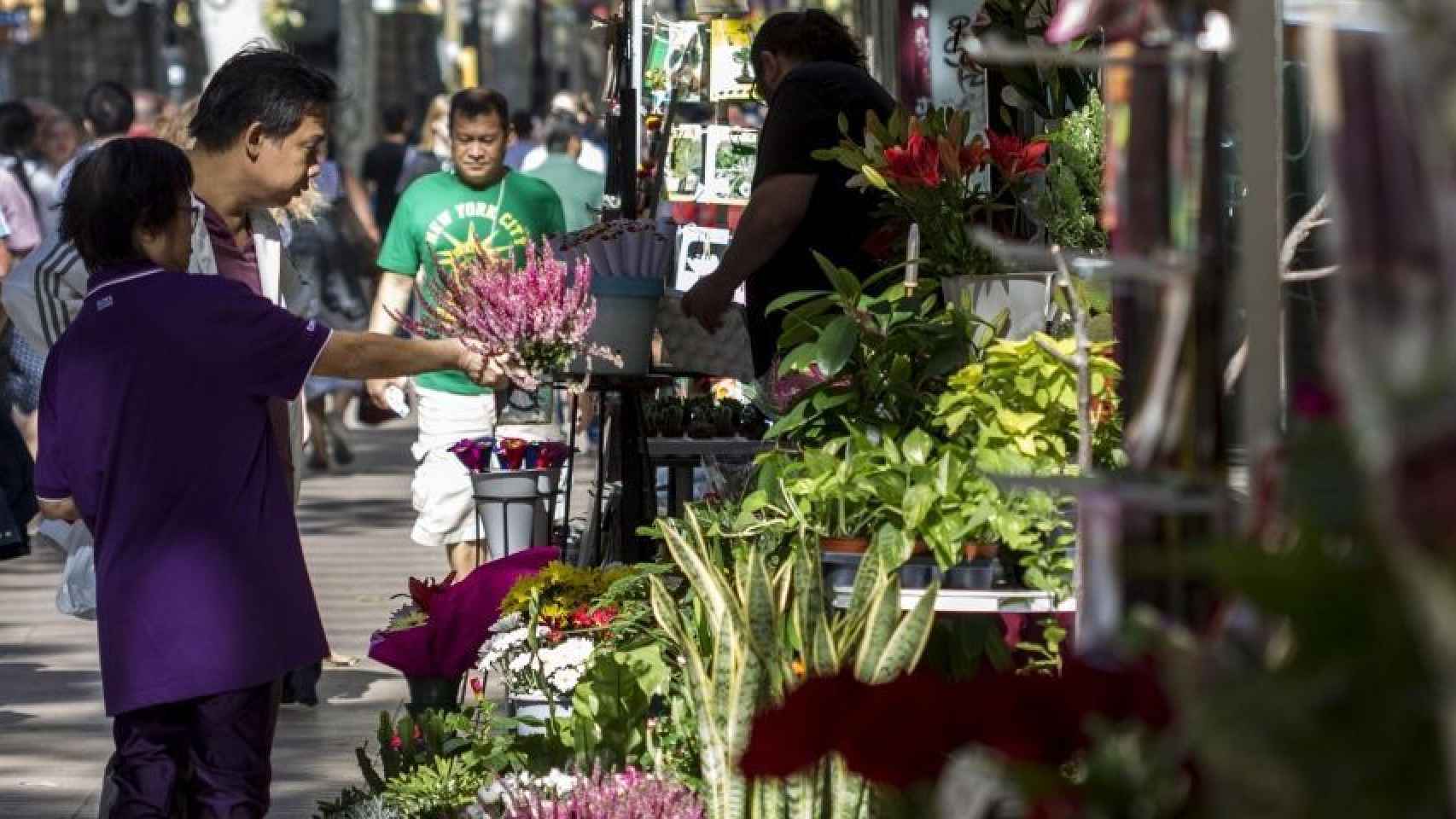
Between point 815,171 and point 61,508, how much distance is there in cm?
232

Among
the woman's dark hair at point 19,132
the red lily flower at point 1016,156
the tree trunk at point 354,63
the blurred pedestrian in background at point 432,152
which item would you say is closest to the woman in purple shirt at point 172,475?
the red lily flower at point 1016,156

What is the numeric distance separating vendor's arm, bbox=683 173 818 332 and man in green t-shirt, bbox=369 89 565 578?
2167 millimetres

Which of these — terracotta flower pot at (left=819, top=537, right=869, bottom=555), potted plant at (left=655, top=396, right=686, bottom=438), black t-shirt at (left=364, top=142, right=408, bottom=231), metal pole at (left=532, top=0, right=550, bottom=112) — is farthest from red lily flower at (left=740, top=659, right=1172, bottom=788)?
metal pole at (left=532, top=0, right=550, bottom=112)

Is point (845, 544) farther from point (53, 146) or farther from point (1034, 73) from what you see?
point (53, 146)

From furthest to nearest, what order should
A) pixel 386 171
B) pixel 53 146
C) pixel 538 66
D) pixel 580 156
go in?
pixel 538 66
pixel 386 171
pixel 580 156
pixel 53 146

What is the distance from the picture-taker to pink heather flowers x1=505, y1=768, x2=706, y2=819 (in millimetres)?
3961

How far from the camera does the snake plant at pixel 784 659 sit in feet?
12.1

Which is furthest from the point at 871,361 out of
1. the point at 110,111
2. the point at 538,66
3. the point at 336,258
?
the point at 538,66

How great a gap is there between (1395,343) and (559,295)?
3.67m

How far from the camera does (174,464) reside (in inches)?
167

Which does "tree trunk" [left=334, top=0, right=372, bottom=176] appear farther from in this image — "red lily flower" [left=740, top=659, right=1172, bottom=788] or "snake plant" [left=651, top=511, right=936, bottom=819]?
"red lily flower" [left=740, top=659, right=1172, bottom=788]

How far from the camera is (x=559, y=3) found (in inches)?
1773

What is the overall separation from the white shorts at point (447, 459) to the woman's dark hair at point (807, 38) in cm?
188

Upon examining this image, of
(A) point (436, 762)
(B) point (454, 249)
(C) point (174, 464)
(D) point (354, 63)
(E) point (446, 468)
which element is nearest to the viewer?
(C) point (174, 464)
